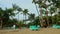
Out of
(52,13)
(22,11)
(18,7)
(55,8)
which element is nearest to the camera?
(55,8)

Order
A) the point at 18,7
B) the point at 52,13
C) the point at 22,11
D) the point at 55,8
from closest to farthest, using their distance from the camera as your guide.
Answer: the point at 55,8 < the point at 52,13 < the point at 18,7 < the point at 22,11

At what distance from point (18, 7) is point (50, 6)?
1101 centimetres

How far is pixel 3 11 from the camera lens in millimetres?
40562

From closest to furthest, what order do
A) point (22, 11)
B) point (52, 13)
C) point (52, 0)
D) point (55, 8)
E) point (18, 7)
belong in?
point (52, 0), point (55, 8), point (52, 13), point (18, 7), point (22, 11)

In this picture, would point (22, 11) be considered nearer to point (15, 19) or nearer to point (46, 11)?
point (15, 19)

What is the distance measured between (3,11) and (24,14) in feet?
32.5

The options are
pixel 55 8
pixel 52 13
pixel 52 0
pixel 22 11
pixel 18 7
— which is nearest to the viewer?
pixel 52 0

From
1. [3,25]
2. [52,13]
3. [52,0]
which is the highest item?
[52,0]

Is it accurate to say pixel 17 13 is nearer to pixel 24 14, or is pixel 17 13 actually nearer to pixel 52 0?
pixel 24 14

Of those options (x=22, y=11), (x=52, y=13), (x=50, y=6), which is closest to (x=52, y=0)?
(x=50, y=6)

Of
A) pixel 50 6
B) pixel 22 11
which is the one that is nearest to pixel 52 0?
pixel 50 6

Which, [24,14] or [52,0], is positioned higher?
[52,0]

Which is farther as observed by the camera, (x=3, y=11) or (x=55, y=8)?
(x=3, y=11)

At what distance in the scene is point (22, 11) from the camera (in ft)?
156
